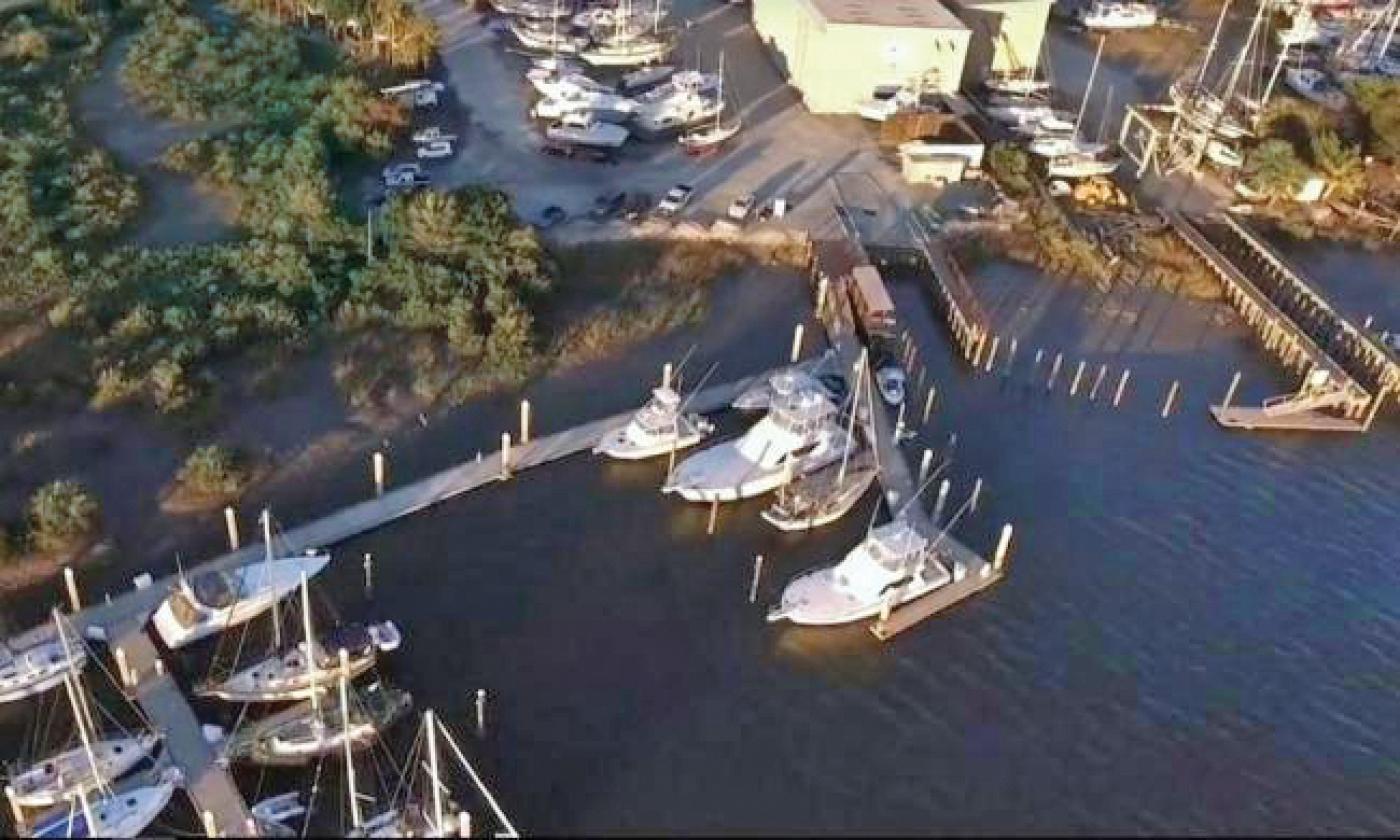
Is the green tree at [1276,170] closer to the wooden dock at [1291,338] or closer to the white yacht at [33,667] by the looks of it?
the wooden dock at [1291,338]

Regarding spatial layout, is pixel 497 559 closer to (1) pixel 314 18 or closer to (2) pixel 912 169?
(2) pixel 912 169

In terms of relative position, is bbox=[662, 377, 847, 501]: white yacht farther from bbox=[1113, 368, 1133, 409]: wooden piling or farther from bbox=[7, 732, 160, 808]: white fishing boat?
bbox=[7, 732, 160, 808]: white fishing boat

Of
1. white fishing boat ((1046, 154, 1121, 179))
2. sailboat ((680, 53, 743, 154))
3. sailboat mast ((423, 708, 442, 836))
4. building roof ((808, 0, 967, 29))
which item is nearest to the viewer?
sailboat mast ((423, 708, 442, 836))

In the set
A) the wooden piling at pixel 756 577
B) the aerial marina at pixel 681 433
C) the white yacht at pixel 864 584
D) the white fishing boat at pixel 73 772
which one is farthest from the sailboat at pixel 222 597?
the white yacht at pixel 864 584

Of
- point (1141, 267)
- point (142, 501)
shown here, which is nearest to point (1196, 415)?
point (1141, 267)

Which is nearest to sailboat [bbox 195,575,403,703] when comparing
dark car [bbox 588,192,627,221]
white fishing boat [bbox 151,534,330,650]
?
white fishing boat [bbox 151,534,330,650]

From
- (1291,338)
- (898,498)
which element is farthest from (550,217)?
(1291,338)
